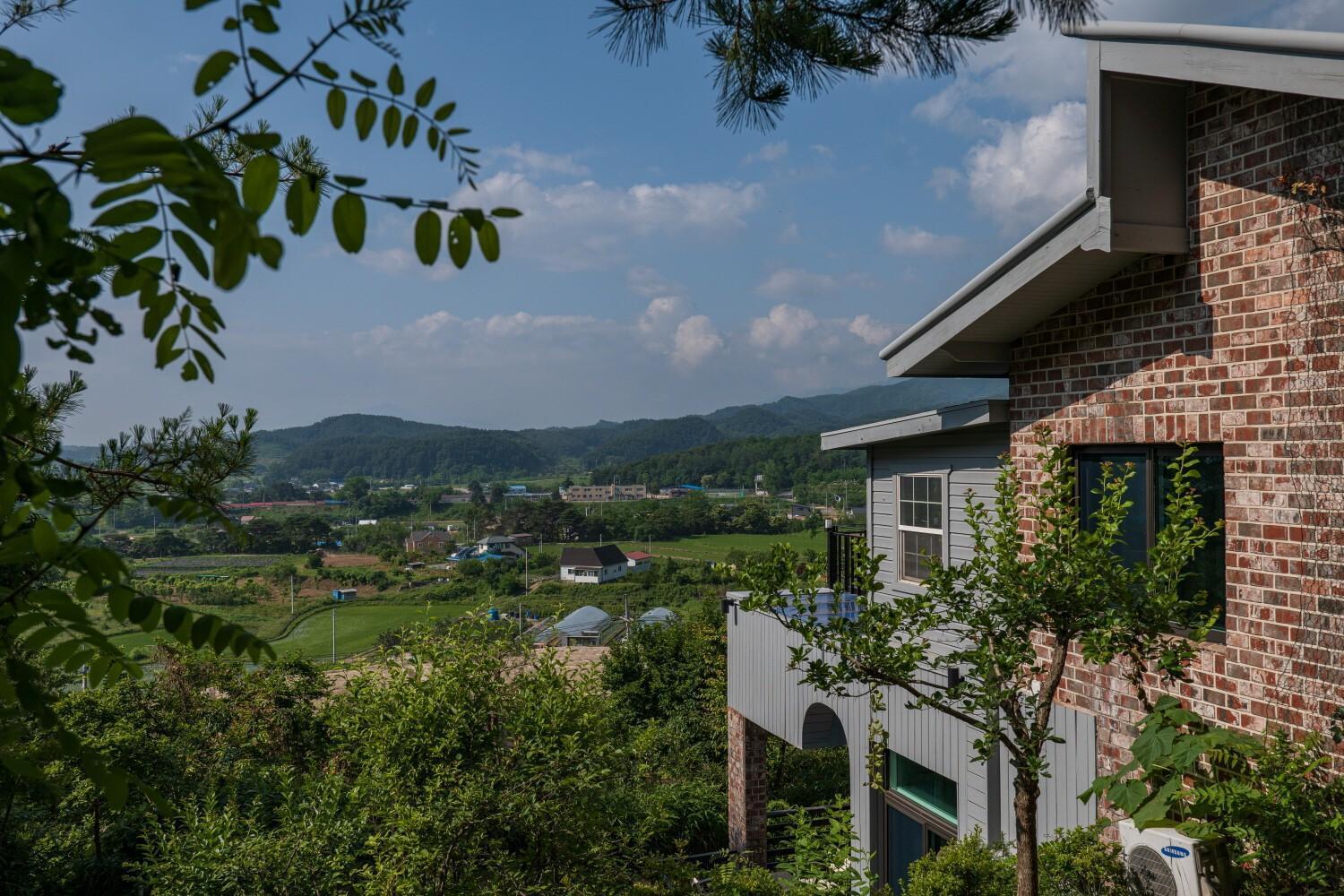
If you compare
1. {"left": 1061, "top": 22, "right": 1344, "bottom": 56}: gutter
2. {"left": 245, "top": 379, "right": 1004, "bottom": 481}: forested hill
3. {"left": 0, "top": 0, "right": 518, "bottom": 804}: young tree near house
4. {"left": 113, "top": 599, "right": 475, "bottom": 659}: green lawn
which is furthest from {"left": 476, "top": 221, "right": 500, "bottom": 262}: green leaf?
{"left": 245, "top": 379, "right": 1004, "bottom": 481}: forested hill

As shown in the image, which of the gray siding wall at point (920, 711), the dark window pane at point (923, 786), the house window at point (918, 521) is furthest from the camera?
the house window at point (918, 521)

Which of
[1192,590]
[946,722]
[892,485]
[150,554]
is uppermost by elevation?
[892,485]

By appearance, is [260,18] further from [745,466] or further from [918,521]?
[745,466]

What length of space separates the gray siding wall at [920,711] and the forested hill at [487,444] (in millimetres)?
116204

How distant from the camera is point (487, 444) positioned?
162000 mm

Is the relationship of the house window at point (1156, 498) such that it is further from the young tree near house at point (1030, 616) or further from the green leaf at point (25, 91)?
the green leaf at point (25, 91)

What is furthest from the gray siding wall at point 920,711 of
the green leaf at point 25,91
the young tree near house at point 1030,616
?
the green leaf at point 25,91

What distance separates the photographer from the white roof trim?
739cm

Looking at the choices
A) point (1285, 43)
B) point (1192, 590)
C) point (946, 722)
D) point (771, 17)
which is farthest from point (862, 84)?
point (946, 722)

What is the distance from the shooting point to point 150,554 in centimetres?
7550

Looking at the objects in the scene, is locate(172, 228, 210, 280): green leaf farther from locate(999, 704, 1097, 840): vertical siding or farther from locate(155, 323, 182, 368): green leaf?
locate(999, 704, 1097, 840): vertical siding

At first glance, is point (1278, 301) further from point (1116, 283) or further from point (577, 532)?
point (577, 532)

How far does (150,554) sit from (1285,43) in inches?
3399

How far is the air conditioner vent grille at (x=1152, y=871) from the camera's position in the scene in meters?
5.01
